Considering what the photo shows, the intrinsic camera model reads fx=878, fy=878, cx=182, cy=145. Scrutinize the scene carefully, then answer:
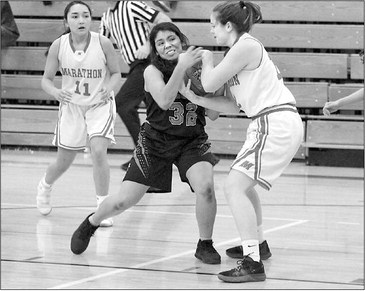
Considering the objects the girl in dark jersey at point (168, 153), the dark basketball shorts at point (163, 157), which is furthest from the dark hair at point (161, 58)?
the dark basketball shorts at point (163, 157)

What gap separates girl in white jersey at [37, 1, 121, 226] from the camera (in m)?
5.75

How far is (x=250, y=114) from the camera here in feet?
14.0

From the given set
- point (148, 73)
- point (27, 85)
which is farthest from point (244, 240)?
point (27, 85)

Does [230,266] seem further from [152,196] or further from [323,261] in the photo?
[152,196]

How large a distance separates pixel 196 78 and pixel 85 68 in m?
1.58

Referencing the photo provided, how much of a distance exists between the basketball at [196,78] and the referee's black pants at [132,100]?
3.90 metres

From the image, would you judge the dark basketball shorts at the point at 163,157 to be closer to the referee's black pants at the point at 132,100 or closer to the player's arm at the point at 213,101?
the player's arm at the point at 213,101

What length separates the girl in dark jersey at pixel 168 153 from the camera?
4.55m

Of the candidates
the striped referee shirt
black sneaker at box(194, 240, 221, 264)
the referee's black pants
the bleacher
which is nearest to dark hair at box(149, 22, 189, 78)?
black sneaker at box(194, 240, 221, 264)

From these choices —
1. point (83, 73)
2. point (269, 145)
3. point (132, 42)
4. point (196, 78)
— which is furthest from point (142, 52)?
point (269, 145)

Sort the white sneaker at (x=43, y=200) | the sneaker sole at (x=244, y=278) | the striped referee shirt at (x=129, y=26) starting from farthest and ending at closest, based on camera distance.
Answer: the striped referee shirt at (x=129, y=26) < the white sneaker at (x=43, y=200) < the sneaker sole at (x=244, y=278)

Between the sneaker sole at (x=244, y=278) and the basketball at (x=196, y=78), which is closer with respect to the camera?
the sneaker sole at (x=244, y=278)

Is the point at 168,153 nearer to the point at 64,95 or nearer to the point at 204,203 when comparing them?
the point at 204,203

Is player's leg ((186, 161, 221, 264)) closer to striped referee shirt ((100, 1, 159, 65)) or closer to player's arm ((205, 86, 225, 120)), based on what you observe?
player's arm ((205, 86, 225, 120))
